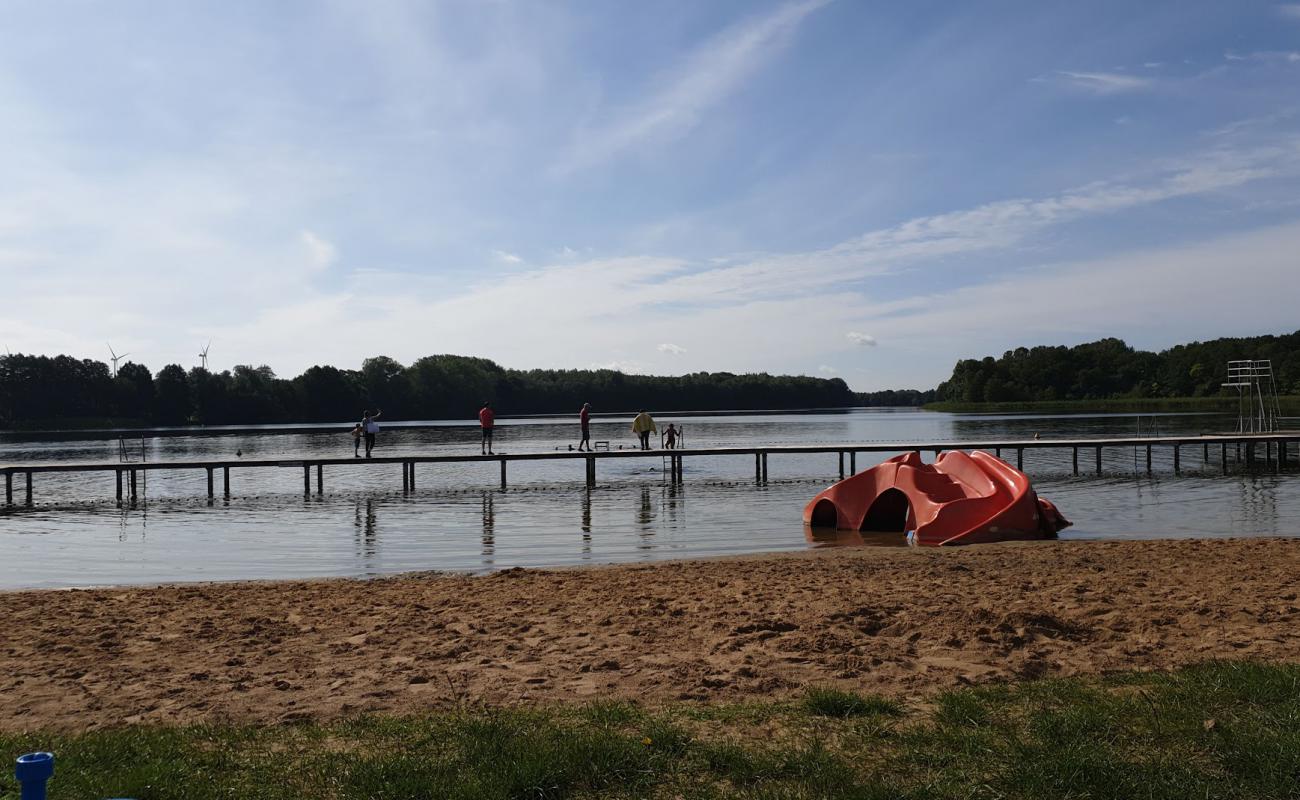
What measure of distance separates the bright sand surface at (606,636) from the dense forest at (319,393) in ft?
380

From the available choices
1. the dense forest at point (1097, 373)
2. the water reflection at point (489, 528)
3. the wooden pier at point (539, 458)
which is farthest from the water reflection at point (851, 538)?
the dense forest at point (1097, 373)

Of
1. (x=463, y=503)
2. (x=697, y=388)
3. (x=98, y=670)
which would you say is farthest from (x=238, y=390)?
(x=98, y=670)

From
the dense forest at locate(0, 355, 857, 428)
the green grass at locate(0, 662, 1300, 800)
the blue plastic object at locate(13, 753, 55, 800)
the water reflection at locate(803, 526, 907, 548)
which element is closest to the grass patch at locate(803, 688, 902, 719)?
the green grass at locate(0, 662, 1300, 800)

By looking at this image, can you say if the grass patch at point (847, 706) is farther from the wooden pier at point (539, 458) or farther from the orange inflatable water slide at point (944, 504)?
the wooden pier at point (539, 458)

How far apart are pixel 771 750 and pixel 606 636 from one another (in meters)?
3.35

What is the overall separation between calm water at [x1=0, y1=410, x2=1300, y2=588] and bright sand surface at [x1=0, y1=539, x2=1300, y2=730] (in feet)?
11.9

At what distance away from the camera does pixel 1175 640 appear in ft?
22.9

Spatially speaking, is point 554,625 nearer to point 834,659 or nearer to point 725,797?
point 834,659

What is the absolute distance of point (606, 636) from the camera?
778 centimetres

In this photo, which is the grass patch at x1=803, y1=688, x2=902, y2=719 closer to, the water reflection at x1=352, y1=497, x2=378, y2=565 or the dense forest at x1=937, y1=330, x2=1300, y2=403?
the water reflection at x1=352, y1=497, x2=378, y2=565

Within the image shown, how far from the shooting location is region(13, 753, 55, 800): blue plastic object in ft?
8.38

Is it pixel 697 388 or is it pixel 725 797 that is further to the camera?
pixel 697 388

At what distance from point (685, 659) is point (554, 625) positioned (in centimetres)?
185

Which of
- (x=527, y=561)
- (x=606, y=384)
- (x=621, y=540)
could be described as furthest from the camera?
(x=606, y=384)
